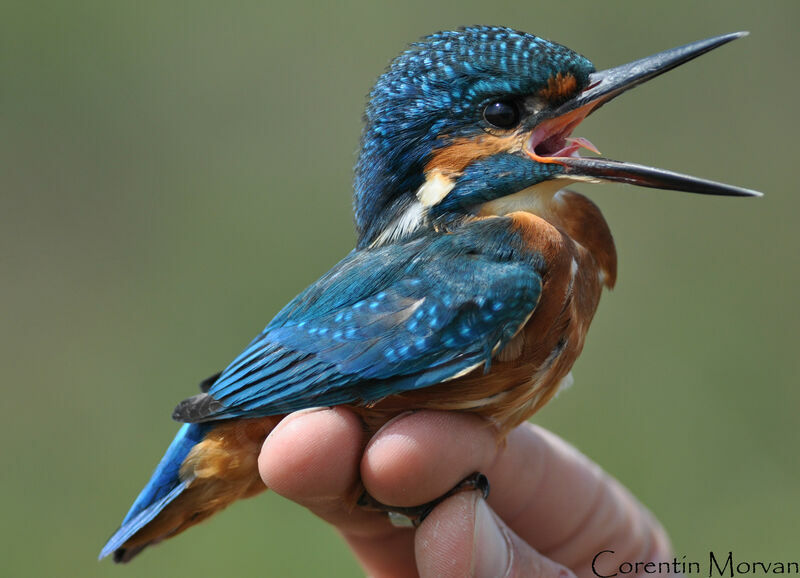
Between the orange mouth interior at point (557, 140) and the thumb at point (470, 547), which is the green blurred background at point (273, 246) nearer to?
the thumb at point (470, 547)

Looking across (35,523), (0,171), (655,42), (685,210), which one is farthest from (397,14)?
(35,523)

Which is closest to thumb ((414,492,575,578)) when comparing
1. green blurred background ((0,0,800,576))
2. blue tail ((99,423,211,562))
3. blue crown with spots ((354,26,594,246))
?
blue tail ((99,423,211,562))

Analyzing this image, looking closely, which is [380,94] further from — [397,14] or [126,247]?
[397,14]

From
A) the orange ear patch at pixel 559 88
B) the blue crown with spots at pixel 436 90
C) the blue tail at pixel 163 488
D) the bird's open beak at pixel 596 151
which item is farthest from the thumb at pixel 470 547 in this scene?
the orange ear patch at pixel 559 88

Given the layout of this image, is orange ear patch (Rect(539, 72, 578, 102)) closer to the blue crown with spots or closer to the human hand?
the blue crown with spots

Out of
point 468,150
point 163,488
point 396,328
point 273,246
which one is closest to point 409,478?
point 396,328

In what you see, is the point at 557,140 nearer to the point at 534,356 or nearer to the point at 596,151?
the point at 596,151
